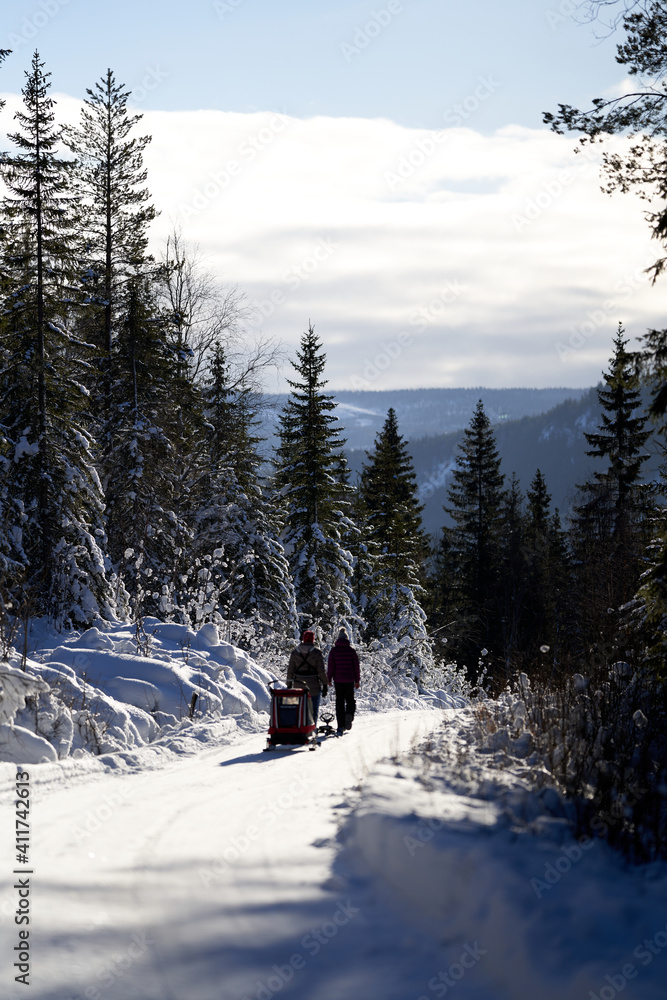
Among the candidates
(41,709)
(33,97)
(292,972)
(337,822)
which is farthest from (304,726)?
(33,97)

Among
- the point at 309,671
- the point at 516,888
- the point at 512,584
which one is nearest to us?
the point at 516,888

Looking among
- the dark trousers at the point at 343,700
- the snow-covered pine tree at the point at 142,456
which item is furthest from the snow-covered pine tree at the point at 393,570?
the dark trousers at the point at 343,700

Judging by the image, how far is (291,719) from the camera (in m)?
11.9

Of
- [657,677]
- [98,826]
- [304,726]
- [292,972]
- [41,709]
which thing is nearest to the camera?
[292,972]

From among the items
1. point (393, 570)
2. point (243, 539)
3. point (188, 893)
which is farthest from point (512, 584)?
point (188, 893)

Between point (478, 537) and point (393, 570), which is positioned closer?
point (393, 570)

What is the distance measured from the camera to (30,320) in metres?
18.4

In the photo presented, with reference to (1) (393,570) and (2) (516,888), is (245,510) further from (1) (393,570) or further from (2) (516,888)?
(2) (516,888)

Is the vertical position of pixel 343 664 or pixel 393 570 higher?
pixel 343 664

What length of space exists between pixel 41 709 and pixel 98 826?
11.1ft

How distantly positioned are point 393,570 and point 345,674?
1940cm

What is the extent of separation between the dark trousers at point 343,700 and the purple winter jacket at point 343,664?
0.08 meters

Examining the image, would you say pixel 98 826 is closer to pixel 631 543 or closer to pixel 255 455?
pixel 255 455

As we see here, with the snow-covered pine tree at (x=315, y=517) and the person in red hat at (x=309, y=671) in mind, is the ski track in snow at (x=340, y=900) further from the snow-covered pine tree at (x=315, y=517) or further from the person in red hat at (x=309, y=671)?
the snow-covered pine tree at (x=315, y=517)
